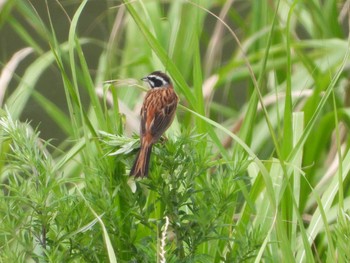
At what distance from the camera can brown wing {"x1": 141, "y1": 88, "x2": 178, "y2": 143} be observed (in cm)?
249

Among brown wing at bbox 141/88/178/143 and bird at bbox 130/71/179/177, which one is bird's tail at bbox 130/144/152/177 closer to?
bird at bbox 130/71/179/177

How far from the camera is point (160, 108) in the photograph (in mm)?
2570

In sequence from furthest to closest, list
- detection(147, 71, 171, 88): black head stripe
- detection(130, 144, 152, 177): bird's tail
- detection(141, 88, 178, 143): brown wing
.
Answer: detection(147, 71, 171, 88): black head stripe → detection(141, 88, 178, 143): brown wing → detection(130, 144, 152, 177): bird's tail

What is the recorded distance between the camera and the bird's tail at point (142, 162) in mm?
2160

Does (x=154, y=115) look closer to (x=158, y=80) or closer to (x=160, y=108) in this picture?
(x=160, y=108)

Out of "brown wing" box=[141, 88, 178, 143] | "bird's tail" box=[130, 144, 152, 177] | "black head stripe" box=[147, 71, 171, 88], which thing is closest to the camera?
"bird's tail" box=[130, 144, 152, 177]

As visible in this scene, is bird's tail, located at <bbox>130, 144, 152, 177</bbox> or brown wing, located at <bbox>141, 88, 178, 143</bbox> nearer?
bird's tail, located at <bbox>130, 144, 152, 177</bbox>

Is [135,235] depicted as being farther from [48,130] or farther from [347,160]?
[48,130]

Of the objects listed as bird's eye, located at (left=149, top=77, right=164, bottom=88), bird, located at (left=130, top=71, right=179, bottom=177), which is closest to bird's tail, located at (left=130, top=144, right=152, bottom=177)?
bird, located at (left=130, top=71, right=179, bottom=177)

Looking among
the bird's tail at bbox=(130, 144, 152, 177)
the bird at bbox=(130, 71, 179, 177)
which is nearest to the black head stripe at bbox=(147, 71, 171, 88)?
the bird at bbox=(130, 71, 179, 177)

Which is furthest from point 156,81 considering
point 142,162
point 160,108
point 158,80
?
point 142,162

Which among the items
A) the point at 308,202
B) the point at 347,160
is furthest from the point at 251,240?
the point at 308,202

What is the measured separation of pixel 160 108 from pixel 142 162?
1.35ft

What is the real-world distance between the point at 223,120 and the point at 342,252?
80.5 inches
